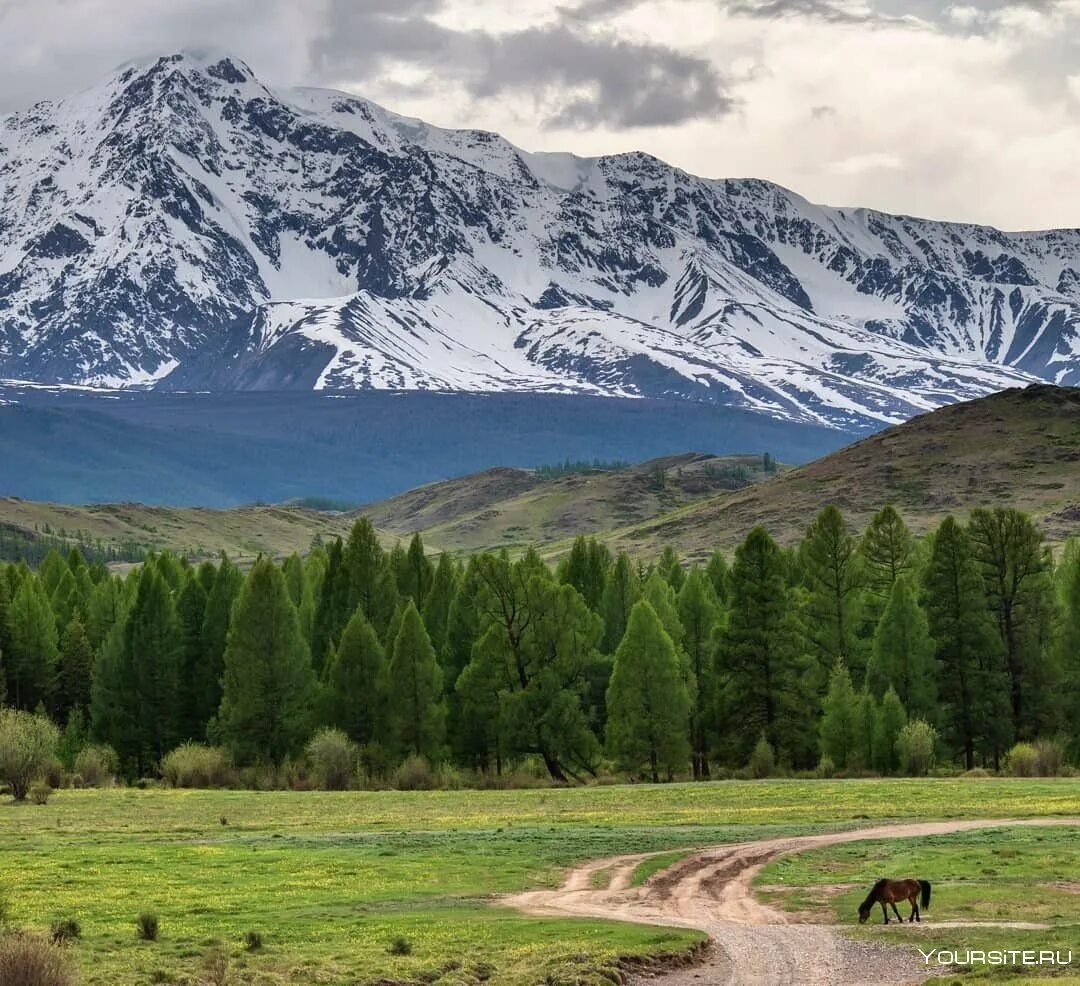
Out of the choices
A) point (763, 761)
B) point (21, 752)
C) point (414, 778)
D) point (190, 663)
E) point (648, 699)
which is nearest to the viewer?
point (21, 752)

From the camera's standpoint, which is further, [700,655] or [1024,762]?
[700,655]

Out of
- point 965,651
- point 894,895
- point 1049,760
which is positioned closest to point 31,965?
point 894,895

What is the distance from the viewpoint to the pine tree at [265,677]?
9656cm

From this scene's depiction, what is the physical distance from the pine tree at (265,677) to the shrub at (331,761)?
6.80 meters

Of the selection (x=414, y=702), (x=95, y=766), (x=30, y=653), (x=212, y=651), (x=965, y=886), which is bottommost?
(x=965, y=886)

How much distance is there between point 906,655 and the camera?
9106 cm

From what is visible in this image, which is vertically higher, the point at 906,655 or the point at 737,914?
the point at 906,655

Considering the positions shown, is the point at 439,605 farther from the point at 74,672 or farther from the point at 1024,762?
the point at 1024,762

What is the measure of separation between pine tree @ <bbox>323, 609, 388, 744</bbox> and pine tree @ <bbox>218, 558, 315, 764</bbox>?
2.05 metres

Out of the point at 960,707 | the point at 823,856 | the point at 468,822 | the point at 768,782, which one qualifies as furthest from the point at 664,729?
the point at 823,856

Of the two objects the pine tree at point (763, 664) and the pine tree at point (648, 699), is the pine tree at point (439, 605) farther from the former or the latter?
the pine tree at point (763, 664)

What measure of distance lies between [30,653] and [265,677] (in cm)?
2554

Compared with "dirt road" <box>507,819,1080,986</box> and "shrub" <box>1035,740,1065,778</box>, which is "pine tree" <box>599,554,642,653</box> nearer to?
"shrub" <box>1035,740,1065,778</box>

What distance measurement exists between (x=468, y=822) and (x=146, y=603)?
48.5 meters
